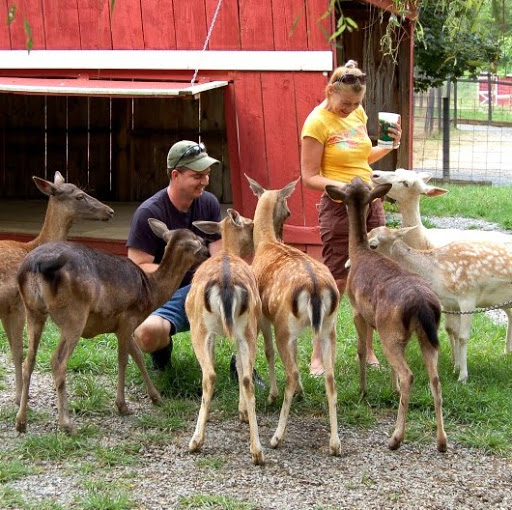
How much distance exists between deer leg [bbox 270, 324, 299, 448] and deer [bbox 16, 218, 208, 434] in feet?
2.77

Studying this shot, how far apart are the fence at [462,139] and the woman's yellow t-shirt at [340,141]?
11169 millimetres

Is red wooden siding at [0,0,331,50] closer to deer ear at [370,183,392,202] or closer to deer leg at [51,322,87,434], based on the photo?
deer ear at [370,183,392,202]

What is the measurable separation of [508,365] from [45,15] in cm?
629

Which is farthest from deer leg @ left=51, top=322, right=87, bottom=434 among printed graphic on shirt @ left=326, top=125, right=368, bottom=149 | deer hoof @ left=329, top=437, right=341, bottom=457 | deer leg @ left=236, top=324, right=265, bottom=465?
printed graphic on shirt @ left=326, top=125, right=368, bottom=149

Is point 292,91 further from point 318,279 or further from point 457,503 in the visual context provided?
point 457,503

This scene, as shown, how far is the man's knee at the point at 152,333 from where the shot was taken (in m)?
5.91

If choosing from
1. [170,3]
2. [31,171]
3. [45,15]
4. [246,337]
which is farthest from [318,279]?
[31,171]

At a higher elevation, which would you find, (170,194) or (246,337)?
(170,194)

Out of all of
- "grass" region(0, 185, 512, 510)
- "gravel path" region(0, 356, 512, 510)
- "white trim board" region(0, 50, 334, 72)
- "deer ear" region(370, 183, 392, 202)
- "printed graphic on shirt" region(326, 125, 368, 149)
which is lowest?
"gravel path" region(0, 356, 512, 510)

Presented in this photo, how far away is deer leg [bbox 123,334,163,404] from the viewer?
19.1 ft

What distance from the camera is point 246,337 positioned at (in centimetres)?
513

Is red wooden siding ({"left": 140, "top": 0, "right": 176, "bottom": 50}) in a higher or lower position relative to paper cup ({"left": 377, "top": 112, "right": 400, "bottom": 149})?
higher

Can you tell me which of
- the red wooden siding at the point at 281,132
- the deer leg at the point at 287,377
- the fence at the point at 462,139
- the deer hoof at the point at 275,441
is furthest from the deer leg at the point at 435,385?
the fence at the point at 462,139

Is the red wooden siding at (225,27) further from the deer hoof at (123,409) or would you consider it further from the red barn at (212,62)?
the deer hoof at (123,409)
